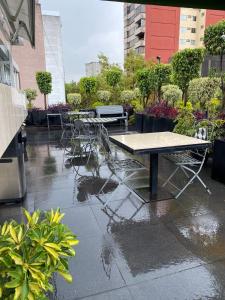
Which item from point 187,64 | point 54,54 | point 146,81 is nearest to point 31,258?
point 187,64

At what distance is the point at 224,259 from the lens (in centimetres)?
204

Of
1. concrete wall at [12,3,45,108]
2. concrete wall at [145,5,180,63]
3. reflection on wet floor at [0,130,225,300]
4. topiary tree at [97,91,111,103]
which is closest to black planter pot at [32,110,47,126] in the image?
topiary tree at [97,91,111,103]

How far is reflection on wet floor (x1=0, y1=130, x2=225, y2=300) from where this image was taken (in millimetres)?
1771

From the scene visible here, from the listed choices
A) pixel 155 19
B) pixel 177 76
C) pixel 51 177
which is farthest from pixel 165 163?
pixel 155 19

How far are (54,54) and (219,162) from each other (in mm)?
13750

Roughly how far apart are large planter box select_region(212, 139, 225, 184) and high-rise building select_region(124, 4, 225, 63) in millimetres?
30620

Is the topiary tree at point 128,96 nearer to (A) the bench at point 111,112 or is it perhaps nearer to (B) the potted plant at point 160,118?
(A) the bench at point 111,112

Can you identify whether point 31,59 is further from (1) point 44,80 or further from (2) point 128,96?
(2) point 128,96

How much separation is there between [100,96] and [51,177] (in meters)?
6.99

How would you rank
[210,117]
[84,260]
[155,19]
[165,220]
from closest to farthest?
[84,260], [165,220], [210,117], [155,19]

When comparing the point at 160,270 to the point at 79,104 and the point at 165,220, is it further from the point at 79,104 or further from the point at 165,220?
the point at 79,104

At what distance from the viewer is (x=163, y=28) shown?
121 feet

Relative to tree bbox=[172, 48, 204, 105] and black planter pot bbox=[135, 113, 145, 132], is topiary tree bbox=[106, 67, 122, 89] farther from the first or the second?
tree bbox=[172, 48, 204, 105]

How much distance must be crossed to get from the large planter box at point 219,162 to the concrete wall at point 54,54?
1235 cm
